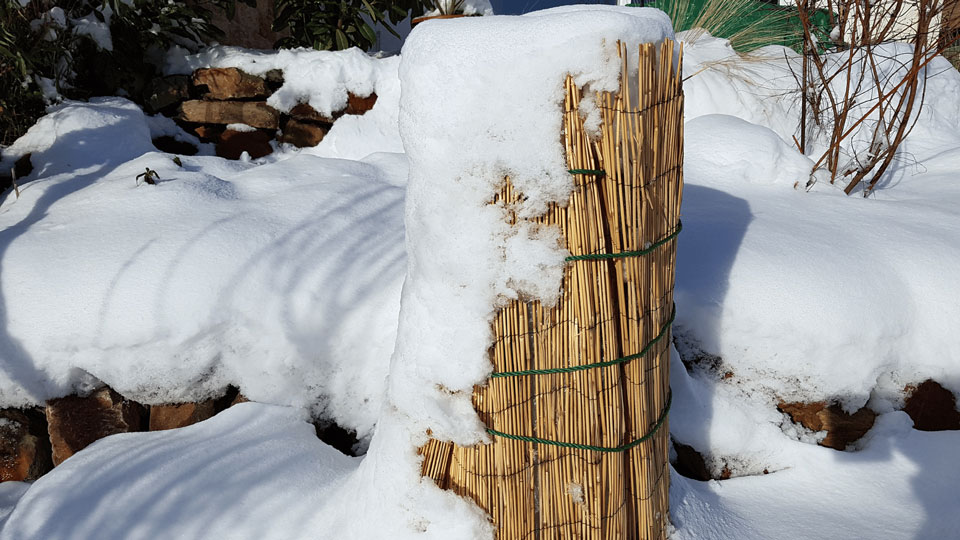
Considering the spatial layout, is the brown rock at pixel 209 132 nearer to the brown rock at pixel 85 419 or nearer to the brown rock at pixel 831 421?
the brown rock at pixel 85 419

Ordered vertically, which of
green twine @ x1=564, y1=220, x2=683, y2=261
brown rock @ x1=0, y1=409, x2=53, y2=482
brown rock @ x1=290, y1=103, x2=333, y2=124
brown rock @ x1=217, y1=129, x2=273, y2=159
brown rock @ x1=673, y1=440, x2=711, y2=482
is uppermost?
green twine @ x1=564, y1=220, x2=683, y2=261

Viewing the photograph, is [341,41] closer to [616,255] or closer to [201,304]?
[201,304]

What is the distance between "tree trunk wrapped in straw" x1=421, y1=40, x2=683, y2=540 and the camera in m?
1.03

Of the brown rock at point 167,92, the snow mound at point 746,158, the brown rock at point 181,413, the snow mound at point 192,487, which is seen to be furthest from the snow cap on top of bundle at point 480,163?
the brown rock at point 167,92

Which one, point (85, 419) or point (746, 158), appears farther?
point (746, 158)

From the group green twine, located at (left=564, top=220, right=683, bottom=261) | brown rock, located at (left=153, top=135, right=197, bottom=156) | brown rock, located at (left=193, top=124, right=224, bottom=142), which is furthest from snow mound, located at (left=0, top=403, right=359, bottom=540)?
brown rock, located at (left=193, top=124, right=224, bottom=142)

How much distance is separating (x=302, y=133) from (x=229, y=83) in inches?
19.7

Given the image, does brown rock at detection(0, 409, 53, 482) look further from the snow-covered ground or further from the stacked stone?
the stacked stone

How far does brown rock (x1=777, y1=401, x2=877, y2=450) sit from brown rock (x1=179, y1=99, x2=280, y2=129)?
3068mm

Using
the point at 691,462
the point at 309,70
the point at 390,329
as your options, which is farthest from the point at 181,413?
the point at 309,70

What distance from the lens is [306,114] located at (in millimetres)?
3596

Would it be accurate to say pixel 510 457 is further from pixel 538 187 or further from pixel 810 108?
pixel 810 108

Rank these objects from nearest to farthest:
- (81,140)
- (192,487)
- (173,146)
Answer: (192,487) < (81,140) < (173,146)

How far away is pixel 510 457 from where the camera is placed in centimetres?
108
